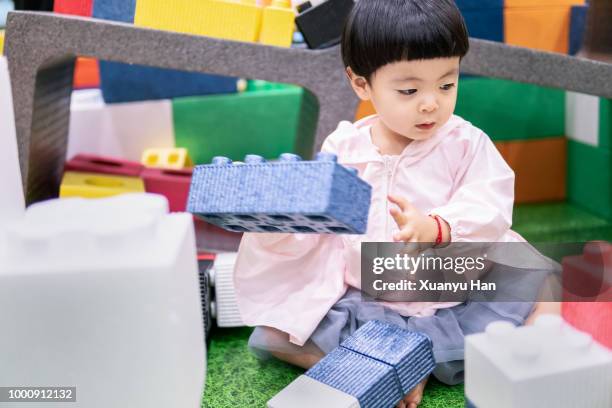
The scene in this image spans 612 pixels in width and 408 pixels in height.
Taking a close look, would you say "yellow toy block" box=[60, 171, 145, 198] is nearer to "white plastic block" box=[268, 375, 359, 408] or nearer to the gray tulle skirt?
the gray tulle skirt

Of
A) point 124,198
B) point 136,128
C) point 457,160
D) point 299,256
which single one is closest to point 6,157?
point 124,198

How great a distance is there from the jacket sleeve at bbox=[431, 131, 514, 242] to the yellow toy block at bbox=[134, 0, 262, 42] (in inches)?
19.4

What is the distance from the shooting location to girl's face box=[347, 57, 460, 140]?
90 cm

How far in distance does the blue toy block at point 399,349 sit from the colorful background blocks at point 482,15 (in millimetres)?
804

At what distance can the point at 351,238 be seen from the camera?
3.32 ft

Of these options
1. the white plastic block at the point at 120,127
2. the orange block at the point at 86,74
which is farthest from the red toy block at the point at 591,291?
the orange block at the point at 86,74

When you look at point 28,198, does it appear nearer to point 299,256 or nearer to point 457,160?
point 299,256

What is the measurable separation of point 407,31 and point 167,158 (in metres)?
0.93

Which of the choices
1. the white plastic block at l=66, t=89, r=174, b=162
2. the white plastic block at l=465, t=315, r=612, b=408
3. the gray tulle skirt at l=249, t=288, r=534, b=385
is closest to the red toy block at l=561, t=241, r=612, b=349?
the gray tulle skirt at l=249, t=288, r=534, b=385

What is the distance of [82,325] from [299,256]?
0.45m

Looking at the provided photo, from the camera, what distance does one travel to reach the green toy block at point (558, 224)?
5.03 ft

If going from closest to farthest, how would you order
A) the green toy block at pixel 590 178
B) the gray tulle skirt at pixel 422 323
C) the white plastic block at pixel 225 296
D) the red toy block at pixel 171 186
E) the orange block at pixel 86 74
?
the gray tulle skirt at pixel 422 323
the white plastic block at pixel 225 296
the red toy block at pixel 171 186
the green toy block at pixel 590 178
the orange block at pixel 86 74

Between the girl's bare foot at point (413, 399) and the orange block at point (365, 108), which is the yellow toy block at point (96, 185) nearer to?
the orange block at point (365, 108)

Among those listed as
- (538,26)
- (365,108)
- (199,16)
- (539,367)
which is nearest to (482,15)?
(538,26)
